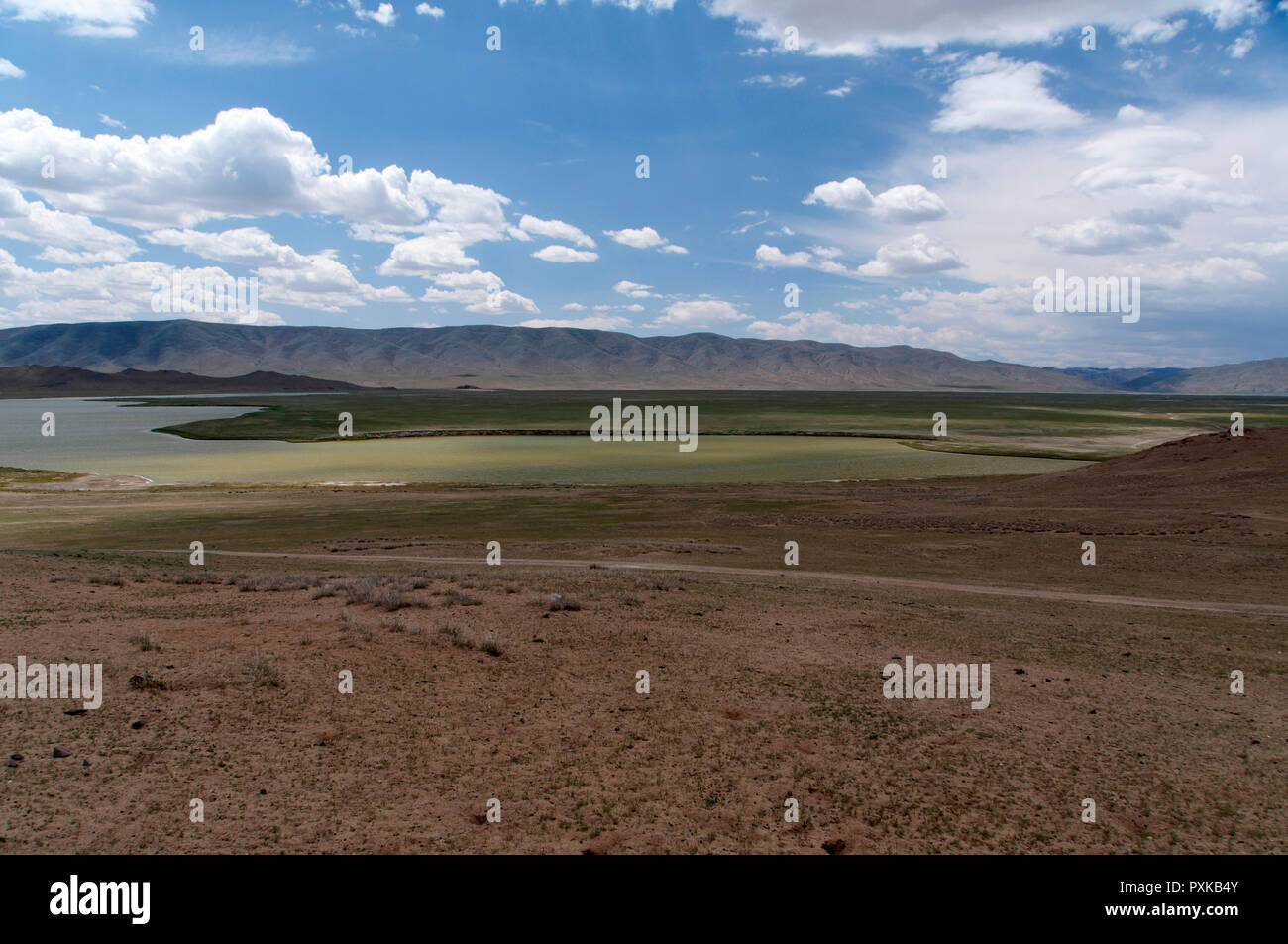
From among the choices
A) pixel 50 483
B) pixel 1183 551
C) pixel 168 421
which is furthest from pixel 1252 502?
pixel 168 421

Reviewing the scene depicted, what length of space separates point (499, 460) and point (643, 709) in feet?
214

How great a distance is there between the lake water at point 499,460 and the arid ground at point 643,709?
123ft

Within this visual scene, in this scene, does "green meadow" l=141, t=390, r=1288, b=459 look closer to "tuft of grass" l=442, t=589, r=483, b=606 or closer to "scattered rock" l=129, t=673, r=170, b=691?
"tuft of grass" l=442, t=589, r=483, b=606

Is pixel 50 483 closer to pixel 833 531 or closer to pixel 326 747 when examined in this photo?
pixel 833 531

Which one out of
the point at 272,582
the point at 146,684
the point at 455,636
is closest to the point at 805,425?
the point at 272,582

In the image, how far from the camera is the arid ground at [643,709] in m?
7.77

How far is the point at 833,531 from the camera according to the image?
32156 millimetres

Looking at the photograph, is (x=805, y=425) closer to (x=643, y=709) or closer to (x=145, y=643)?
(x=643, y=709)

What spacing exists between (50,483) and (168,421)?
264ft

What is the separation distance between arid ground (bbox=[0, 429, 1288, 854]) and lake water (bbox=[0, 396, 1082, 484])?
123 feet

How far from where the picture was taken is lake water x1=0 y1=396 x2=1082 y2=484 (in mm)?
60594

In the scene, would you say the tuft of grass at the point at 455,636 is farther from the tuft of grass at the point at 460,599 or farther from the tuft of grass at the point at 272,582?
the tuft of grass at the point at 272,582

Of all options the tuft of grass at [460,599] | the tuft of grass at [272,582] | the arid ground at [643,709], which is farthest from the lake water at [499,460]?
the tuft of grass at [460,599]

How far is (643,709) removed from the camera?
10.7 meters
